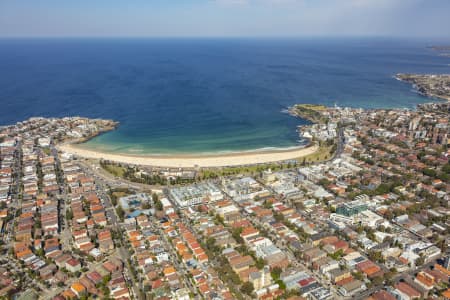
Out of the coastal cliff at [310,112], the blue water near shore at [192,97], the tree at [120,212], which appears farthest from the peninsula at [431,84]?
the tree at [120,212]

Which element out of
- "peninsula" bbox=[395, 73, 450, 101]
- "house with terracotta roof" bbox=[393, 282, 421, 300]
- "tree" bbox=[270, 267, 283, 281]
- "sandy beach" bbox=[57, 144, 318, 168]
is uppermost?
"peninsula" bbox=[395, 73, 450, 101]

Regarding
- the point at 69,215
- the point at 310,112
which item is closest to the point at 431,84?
the point at 310,112

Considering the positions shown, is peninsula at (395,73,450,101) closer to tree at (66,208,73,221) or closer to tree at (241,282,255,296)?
tree at (241,282,255,296)

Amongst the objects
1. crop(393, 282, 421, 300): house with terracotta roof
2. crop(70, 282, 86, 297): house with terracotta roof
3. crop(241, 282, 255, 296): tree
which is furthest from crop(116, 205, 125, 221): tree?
crop(393, 282, 421, 300): house with terracotta roof

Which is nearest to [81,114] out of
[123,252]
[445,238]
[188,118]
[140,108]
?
[140,108]

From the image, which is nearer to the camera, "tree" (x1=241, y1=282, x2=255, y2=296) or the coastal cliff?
"tree" (x1=241, y1=282, x2=255, y2=296)

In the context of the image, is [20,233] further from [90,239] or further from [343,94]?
[343,94]

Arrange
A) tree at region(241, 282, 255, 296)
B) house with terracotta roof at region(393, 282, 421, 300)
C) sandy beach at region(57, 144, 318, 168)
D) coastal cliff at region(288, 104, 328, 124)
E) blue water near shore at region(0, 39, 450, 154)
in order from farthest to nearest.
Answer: coastal cliff at region(288, 104, 328, 124)
blue water near shore at region(0, 39, 450, 154)
sandy beach at region(57, 144, 318, 168)
tree at region(241, 282, 255, 296)
house with terracotta roof at region(393, 282, 421, 300)

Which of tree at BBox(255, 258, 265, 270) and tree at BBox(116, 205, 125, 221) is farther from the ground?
tree at BBox(116, 205, 125, 221)

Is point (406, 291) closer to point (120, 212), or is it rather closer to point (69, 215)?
point (120, 212)
